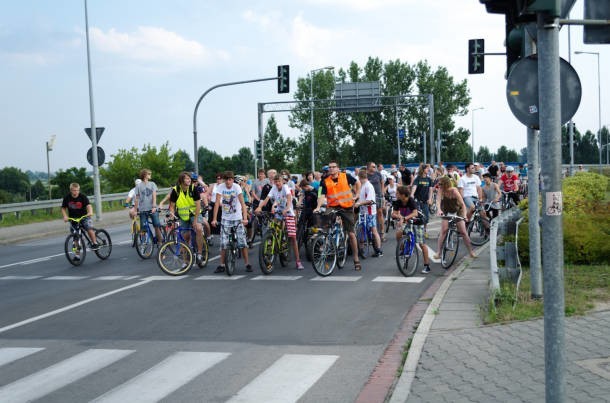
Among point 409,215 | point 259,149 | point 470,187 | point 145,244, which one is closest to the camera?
point 409,215

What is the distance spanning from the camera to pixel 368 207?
1521 cm

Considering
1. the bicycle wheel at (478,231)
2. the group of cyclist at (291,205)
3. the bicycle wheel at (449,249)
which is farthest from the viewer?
the bicycle wheel at (478,231)

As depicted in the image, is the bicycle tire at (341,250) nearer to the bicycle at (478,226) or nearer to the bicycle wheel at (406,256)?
the bicycle wheel at (406,256)

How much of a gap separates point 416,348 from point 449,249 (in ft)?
21.2

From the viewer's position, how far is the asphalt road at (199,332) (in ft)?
20.0

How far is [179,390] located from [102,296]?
17.8 ft

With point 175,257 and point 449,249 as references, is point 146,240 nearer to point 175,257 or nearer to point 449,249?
point 175,257

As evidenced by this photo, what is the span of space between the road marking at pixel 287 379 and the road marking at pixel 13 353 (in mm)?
2675

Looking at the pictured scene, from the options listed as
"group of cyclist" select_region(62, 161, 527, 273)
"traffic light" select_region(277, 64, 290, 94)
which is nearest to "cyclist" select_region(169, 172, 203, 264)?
"group of cyclist" select_region(62, 161, 527, 273)

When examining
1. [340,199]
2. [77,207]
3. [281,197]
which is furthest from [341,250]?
[77,207]

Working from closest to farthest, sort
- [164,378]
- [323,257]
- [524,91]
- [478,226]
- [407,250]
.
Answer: [524,91]
[164,378]
[407,250]
[323,257]
[478,226]

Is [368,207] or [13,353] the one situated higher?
[368,207]

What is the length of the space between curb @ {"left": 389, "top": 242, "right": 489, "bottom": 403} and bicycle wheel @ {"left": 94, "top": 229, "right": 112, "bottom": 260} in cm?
818

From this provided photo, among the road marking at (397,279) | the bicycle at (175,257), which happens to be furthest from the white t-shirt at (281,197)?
the road marking at (397,279)
